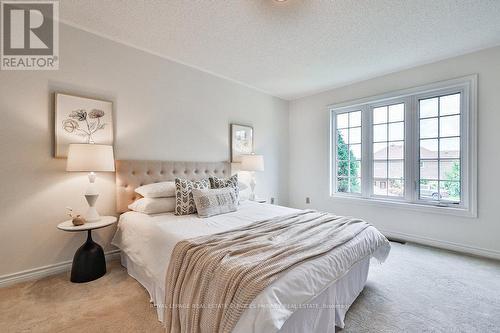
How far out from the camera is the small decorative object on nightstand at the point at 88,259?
83.6 inches

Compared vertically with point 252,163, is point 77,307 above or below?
below

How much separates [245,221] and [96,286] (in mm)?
1500

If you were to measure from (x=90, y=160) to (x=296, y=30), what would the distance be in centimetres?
245

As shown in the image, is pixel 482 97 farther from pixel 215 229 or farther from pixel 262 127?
pixel 215 229

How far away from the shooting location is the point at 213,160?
3.57 m

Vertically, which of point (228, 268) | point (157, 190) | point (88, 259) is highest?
point (157, 190)

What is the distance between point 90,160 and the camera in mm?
2090

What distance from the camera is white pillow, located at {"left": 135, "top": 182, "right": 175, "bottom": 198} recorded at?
8.14 feet

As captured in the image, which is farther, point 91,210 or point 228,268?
point 91,210

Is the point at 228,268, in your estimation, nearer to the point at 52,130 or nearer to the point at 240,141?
the point at 52,130

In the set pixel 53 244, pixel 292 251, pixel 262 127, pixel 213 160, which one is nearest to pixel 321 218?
pixel 292 251

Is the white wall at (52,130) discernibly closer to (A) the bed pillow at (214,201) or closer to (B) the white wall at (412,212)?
(A) the bed pillow at (214,201)

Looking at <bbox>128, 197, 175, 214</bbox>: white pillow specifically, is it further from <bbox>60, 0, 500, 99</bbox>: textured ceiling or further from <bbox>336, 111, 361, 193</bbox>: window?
<bbox>336, 111, 361, 193</bbox>: window

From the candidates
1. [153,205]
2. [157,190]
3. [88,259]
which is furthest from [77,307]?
[157,190]
